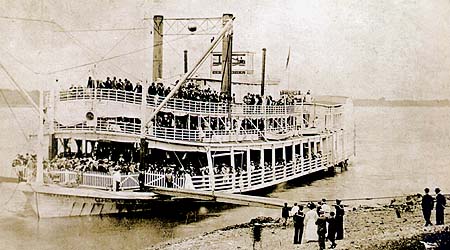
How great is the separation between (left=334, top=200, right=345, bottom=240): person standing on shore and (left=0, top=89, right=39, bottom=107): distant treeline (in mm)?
2221

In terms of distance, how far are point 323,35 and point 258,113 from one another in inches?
63.6

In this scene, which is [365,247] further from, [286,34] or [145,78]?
[145,78]

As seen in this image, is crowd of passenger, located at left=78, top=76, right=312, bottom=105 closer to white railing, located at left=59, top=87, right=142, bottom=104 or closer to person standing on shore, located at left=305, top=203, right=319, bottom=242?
white railing, located at left=59, top=87, right=142, bottom=104

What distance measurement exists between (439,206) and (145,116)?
2.23 metres

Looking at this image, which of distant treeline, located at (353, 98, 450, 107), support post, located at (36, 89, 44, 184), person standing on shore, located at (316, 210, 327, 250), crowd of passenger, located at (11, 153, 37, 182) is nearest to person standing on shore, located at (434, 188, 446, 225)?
distant treeline, located at (353, 98, 450, 107)

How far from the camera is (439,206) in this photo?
4027 mm

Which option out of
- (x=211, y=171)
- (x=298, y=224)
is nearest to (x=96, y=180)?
(x=211, y=171)

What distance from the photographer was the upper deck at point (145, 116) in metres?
4.27

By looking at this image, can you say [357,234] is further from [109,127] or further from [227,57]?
[109,127]

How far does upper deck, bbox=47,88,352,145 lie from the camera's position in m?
4.27

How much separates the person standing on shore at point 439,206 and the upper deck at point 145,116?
991 millimetres

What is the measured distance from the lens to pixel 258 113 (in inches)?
216

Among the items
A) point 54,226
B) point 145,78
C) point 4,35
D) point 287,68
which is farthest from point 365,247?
point 4,35

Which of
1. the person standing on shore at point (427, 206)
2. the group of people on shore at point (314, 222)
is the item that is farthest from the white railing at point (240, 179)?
the person standing on shore at point (427, 206)
